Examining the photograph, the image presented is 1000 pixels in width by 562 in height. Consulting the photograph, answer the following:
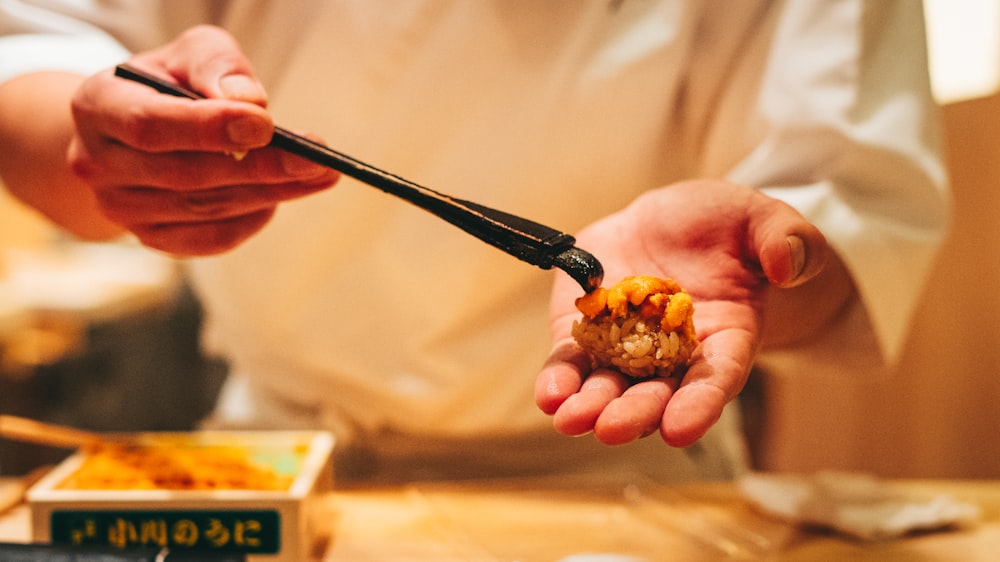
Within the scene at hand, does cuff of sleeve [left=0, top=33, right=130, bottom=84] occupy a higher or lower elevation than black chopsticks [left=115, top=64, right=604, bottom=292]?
higher

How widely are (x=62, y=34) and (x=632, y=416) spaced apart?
1000mm

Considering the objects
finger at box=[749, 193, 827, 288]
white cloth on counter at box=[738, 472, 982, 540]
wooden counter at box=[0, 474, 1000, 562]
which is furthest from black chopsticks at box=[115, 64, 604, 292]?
white cloth on counter at box=[738, 472, 982, 540]

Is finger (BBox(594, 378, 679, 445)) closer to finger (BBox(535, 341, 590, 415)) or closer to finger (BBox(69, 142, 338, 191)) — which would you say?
finger (BBox(535, 341, 590, 415))

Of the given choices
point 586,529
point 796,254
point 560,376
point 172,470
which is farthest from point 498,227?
point 172,470

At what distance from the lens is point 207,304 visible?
1.42 m

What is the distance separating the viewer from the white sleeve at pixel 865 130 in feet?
3.38

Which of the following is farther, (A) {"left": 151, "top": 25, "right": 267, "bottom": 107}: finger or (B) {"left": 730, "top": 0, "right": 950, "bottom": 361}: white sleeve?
(B) {"left": 730, "top": 0, "right": 950, "bottom": 361}: white sleeve

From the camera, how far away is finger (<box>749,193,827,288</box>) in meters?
0.67

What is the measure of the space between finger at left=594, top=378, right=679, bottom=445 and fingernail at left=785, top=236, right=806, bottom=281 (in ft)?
0.47

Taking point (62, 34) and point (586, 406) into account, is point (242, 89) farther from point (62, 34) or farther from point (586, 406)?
point (62, 34)

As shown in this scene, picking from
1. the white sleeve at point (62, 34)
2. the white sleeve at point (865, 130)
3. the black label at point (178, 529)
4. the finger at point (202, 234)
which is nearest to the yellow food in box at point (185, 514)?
the black label at point (178, 529)

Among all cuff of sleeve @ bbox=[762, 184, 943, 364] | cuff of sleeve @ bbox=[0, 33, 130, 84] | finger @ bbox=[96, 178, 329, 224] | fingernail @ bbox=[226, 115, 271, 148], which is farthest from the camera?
cuff of sleeve @ bbox=[0, 33, 130, 84]

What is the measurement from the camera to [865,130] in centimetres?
104

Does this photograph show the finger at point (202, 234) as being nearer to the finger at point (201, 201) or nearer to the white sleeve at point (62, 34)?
the finger at point (201, 201)
